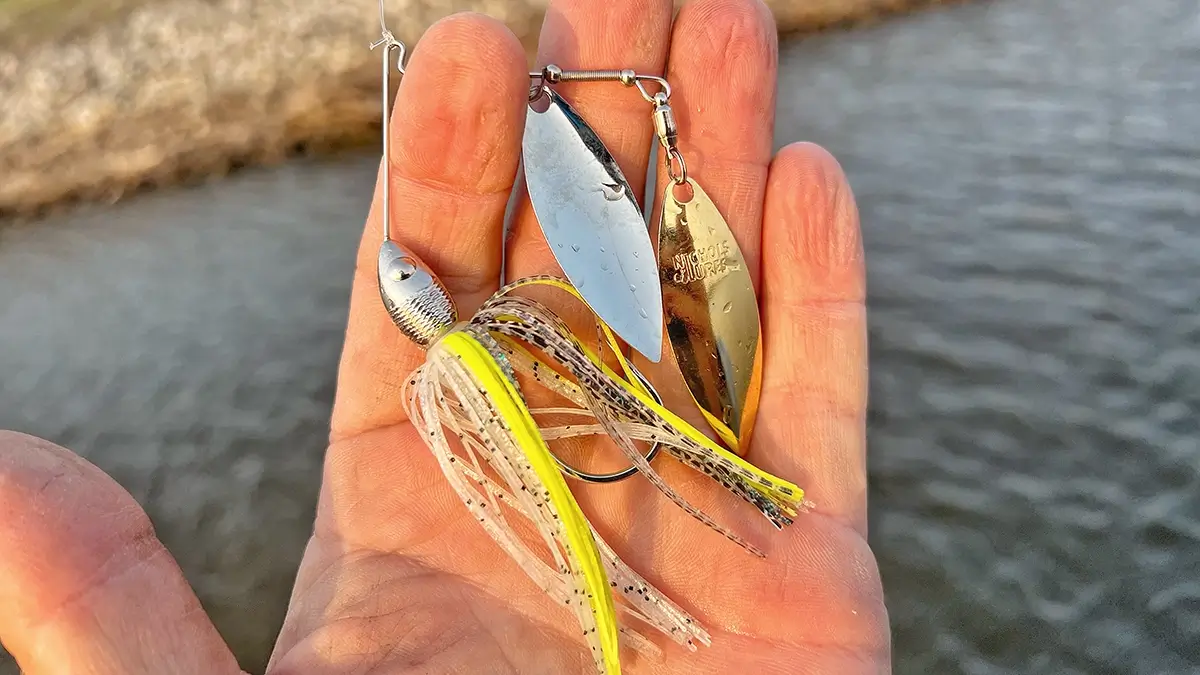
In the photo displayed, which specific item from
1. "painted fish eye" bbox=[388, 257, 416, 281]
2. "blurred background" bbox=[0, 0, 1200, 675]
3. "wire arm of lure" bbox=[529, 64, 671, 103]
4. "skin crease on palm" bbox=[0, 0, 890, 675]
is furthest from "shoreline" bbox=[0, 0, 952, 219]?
"painted fish eye" bbox=[388, 257, 416, 281]

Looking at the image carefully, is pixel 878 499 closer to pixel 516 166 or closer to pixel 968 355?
pixel 968 355

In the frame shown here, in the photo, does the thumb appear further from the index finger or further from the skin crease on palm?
the index finger

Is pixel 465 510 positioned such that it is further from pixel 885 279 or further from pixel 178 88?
pixel 178 88

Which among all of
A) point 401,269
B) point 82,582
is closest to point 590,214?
point 401,269

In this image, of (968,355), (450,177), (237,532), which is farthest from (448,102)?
(968,355)

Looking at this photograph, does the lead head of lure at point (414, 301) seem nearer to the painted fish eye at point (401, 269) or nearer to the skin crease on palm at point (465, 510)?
the painted fish eye at point (401, 269)

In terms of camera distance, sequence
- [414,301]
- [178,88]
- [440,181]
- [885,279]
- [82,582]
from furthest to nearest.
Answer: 1. [178,88]
2. [885,279]
3. [440,181]
4. [414,301]
5. [82,582]
